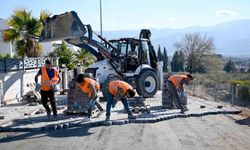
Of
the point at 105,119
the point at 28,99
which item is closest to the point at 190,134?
the point at 105,119

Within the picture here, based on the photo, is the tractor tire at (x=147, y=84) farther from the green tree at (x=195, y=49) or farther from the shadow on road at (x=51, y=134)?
the green tree at (x=195, y=49)

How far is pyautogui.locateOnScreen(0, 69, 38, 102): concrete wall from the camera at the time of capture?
48.7 feet

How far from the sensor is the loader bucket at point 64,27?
14.3 metres

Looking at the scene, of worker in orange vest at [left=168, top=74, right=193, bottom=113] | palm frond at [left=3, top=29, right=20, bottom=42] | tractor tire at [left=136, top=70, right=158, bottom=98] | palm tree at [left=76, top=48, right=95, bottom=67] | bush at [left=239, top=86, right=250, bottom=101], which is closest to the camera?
worker in orange vest at [left=168, top=74, right=193, bottom=113]

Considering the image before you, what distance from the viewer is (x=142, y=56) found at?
17484mm

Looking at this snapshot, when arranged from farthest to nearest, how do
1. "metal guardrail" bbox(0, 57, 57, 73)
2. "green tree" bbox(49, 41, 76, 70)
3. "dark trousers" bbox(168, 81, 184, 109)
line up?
"green tree" bbox(49, 41, 76, 70) < "metal guardrail" bbox(0, 57, 57, 73) < "dark trousers" bbox(168, 81, 184, 109)

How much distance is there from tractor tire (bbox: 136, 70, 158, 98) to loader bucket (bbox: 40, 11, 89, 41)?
3.74 m

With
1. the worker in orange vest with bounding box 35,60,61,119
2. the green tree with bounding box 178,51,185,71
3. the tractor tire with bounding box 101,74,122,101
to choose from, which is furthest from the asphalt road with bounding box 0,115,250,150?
the green tree with bounding box 178,51,185,71

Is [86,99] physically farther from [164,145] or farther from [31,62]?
[31,62]

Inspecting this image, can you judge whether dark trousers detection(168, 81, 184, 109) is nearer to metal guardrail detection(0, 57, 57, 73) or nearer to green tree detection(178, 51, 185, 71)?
metal guardrail detection(0, 57, 57, 73)

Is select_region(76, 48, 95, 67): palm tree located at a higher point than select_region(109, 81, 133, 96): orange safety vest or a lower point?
higher

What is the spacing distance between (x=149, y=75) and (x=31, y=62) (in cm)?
580

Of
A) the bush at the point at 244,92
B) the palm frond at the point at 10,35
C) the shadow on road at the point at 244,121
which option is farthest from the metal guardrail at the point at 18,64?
the bush at the point at 244,92

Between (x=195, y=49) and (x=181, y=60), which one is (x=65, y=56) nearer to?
(x=181, y=60)
